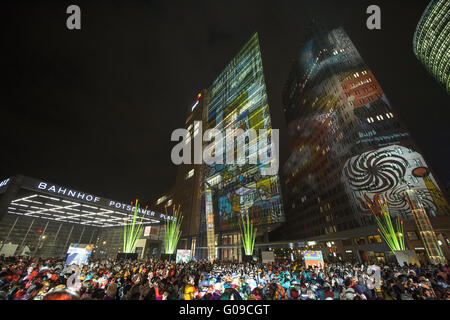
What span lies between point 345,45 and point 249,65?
46.6m

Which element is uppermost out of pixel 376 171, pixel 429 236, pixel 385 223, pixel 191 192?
pixel 376 171

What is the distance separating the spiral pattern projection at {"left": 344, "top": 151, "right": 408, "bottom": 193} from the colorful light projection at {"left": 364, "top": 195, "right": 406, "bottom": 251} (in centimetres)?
277

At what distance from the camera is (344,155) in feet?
171

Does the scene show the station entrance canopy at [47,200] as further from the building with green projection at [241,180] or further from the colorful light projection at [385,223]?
the colorful light projection at [385,223]

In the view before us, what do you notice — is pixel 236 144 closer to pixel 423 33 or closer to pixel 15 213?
pixel 15 213

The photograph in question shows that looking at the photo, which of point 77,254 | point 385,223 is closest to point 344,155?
point 385,223

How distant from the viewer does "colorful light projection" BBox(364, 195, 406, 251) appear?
3469cm

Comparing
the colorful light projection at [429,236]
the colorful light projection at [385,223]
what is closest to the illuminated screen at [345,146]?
the colorful light projection at [385,223]

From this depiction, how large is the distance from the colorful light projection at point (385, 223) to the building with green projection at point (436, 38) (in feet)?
214

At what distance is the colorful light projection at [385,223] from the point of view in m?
34.7

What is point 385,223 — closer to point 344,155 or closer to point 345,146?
point 344,155

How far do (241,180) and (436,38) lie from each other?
291ft

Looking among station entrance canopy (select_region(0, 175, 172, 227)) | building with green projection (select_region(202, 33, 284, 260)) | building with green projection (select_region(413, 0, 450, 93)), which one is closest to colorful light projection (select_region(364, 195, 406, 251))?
building with green projection (select_region(202, 33, 284, 260))
